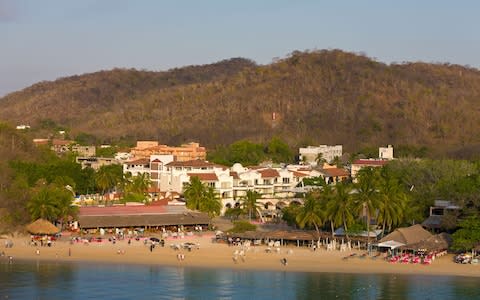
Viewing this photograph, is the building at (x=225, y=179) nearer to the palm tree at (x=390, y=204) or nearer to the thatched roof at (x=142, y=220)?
the thatched roof at (x=142, y=220)

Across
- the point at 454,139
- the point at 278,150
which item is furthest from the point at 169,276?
the point at 454,139

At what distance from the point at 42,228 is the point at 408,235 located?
74.8ft

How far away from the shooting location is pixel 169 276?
49062 mm

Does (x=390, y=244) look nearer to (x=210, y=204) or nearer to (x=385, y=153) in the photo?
(x=210, y=204)

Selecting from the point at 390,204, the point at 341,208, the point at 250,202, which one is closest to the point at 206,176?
the point at 250,202

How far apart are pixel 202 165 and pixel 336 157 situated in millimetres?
34770

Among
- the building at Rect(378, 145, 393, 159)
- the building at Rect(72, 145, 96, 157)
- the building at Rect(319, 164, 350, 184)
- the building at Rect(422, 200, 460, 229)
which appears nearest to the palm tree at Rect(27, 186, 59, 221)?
the building at Rect(422, 200, 460, 229)

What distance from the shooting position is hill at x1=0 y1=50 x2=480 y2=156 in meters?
136

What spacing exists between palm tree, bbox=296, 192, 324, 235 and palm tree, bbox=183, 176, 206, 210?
1184 cm

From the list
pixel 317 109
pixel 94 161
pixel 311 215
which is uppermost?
pixel 317 109

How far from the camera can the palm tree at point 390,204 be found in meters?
56.5

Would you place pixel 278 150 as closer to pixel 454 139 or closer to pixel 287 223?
pixel 454 139

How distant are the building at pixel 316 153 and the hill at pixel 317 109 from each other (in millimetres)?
10104

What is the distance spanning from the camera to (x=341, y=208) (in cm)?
5641
